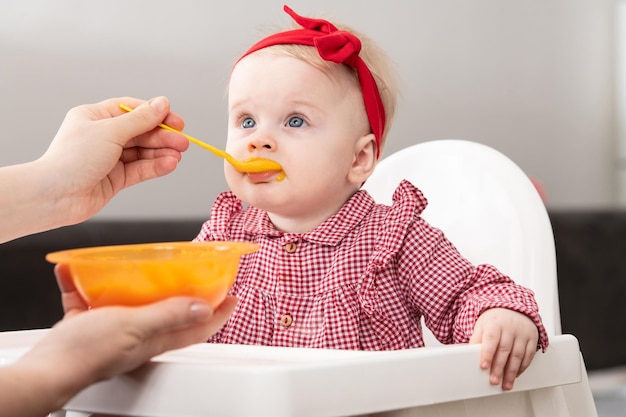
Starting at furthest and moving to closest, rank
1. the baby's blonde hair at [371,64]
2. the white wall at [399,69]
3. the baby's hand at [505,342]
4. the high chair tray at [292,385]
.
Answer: the white wall at [399,69], the baby's blonde hair at [371,64], the baby's hand at [505,342], the high chair tray at [292,385]

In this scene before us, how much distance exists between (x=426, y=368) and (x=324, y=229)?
37 cm

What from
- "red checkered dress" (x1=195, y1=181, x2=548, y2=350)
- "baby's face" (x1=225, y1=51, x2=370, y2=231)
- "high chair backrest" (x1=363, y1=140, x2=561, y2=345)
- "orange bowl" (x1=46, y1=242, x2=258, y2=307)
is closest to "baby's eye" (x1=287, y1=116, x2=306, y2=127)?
"baby's face" (x1=225, y1=51, x2=370, y2=231)

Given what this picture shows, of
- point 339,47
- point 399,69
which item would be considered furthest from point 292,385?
point 399,69

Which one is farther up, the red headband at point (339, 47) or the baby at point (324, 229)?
the red headband at point (339, 47)

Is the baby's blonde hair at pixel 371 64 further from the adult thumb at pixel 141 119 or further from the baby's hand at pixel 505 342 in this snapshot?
the baby's hand at pixel 505 342

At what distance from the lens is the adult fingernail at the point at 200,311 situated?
573mm

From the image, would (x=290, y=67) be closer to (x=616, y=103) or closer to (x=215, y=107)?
(x=215, y=107)

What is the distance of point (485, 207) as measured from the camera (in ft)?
3.53

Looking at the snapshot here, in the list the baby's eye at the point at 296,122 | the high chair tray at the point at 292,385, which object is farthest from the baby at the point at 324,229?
the high chair tray at the point at 292,385

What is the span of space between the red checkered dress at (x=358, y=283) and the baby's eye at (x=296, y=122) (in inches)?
4.5

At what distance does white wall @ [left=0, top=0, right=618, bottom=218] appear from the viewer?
68.7 inches

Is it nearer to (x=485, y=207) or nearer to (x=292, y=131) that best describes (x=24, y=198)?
(x=292, y=131)

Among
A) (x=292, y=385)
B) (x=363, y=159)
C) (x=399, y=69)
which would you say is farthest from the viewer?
(x=399, y=69)

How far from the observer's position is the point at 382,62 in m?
1.08
